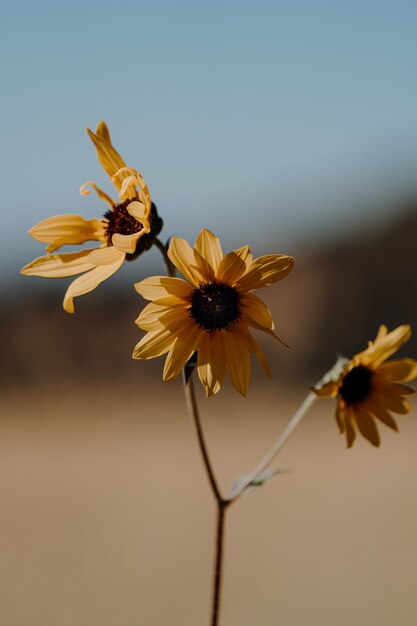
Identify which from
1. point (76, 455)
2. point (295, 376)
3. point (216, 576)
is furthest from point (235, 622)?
point (295, 376)

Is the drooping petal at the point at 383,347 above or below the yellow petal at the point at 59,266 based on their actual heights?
below

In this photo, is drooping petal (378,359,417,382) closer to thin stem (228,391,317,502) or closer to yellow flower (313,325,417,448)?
yellow flower (313,325,417,448)

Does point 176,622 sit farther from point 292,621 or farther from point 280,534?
point 280,534

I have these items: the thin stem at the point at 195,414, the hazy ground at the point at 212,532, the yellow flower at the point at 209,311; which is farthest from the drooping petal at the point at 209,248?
the hazy ground at the point at 212,532

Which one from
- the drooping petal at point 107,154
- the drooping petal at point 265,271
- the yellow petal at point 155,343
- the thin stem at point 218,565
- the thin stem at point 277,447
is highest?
the drooping petal at point 107,154

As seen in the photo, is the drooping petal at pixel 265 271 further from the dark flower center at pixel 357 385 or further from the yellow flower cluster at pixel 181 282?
the dark flower center at pixel 357 385

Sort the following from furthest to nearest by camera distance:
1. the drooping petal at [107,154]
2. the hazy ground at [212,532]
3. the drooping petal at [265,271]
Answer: the hazy ground at [212,532] → the drooping petal at [107,154] → the drooping petal at [265,271]

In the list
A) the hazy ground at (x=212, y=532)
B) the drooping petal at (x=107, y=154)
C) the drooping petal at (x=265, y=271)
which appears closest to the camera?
the drooping petal at (x=265, y=271)
